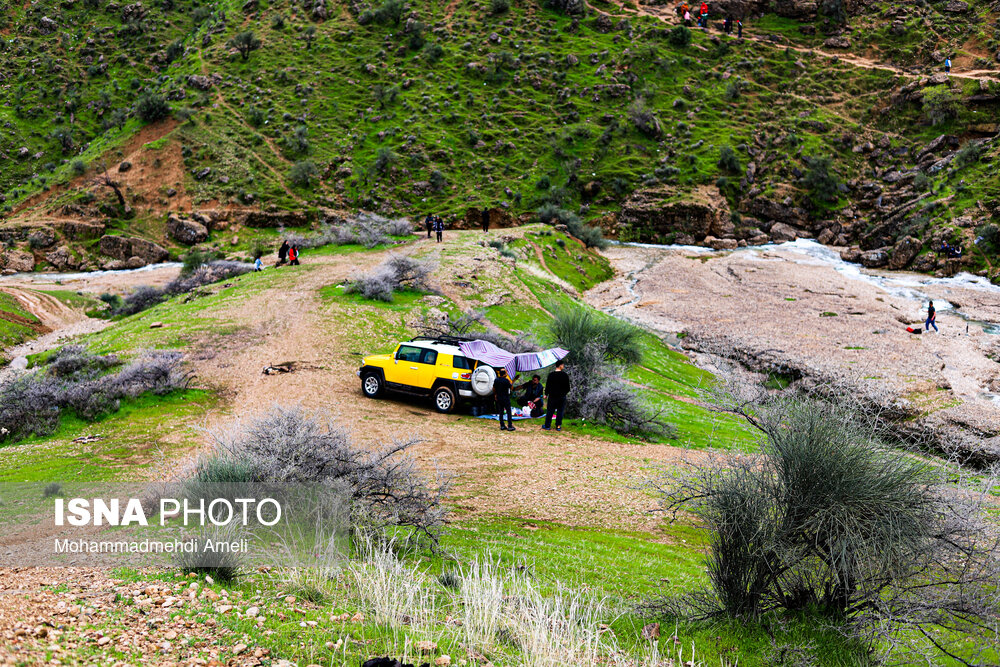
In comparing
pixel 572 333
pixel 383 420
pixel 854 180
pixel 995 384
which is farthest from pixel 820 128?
pixel 383 420

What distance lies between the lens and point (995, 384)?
2550 centimetres

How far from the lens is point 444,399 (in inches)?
716

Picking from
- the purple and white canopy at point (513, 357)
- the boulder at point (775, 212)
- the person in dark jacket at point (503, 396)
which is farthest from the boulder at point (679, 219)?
the person in dark jacket at point (503, 396)

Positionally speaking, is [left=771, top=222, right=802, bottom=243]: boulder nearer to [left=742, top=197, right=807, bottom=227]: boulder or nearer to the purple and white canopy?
[left=742, top=197, right=807, bottom=227]: boulder

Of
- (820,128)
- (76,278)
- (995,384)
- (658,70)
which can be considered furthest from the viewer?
(658,70)

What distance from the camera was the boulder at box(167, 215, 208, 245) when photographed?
50844mm

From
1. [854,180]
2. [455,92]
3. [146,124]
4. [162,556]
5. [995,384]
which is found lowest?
[995,384]

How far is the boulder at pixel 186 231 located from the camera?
50844mm

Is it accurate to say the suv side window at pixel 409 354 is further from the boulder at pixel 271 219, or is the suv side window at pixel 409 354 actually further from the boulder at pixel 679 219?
the boulder at pixel 679 219

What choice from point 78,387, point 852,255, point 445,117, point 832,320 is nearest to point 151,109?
point 445,117

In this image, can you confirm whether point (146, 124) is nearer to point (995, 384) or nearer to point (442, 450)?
point (442, 450)

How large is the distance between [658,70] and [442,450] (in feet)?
235

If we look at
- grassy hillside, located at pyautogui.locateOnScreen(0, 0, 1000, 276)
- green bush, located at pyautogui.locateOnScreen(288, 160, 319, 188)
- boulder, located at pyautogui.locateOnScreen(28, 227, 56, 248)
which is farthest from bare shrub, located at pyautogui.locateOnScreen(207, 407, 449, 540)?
green bush, located at pyautogui.locateOnScreen(288, 160, 319, 188)

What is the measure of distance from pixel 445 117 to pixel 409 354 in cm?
5399
